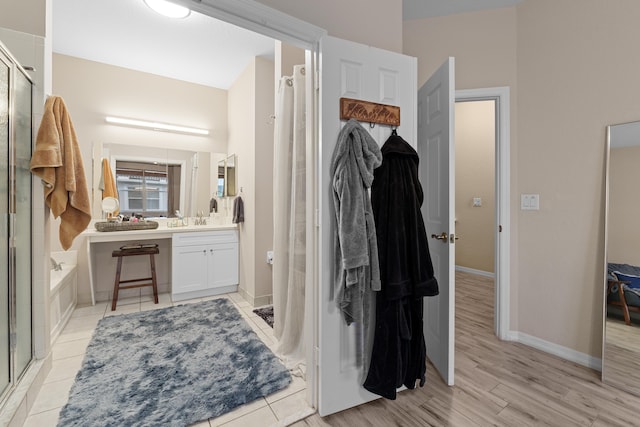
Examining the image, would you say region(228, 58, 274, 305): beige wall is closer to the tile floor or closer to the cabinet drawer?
the cabinet drawer

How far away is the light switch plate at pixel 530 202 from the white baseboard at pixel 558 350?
3.47ft

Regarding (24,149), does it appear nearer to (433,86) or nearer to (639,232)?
(433,86)

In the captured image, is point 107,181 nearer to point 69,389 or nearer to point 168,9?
point 168,9

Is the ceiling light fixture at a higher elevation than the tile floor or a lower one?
higher

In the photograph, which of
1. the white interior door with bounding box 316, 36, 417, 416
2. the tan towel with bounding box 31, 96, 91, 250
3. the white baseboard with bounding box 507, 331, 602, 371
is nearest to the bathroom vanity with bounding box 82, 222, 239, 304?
the tan towel with bounding box 31, 96, 91, 250

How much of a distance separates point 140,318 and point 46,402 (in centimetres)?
120

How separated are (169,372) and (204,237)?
5.76 ft

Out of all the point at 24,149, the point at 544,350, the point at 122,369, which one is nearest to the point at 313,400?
the point at 122,369

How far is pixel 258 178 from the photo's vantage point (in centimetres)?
316

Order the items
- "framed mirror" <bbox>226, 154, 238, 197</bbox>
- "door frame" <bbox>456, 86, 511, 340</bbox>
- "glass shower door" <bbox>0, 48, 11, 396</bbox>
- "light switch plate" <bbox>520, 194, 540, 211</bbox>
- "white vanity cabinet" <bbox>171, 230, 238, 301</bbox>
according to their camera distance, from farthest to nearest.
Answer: "framed mirror" <bbox>226, 154, 238, 197</bbox> < "white vanity cabinet" <bbox>171, 230, 238, 301</bbox> < "door frame" <bbox>456, 86, 511, 340</bbox> < "light switch plate" <bbox>520, 194, 540, 211</bbox> < "glass shower door" <bbox>0, 48, 11, 396</bbox>

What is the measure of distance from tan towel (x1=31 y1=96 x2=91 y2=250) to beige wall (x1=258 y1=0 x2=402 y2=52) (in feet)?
4.95

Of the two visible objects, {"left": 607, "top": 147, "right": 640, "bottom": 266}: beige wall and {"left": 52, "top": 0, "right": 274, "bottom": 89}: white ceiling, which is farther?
{"left": 52, "top": 0, "right": 274, "bottom": 89}: white ceiling

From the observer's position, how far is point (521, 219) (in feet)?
7.63

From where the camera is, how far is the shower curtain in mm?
2051
